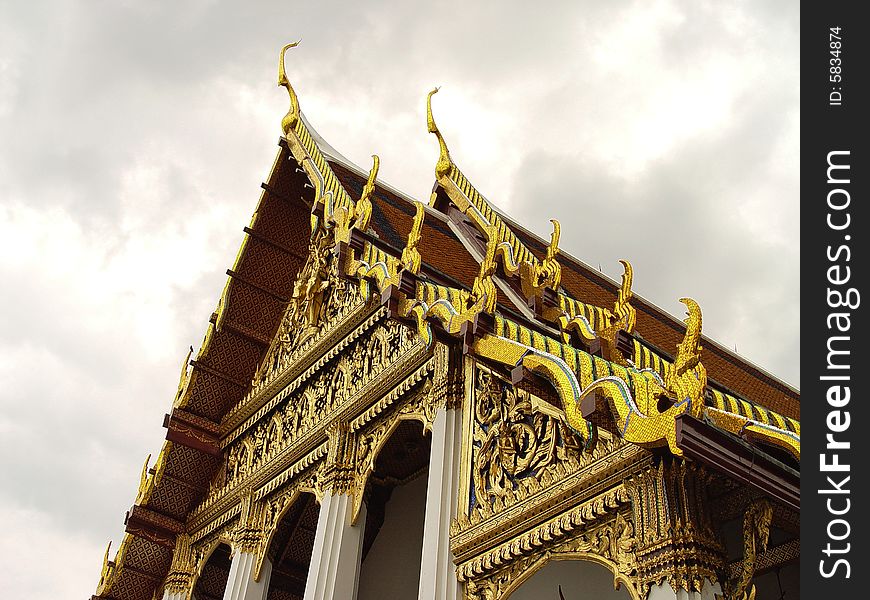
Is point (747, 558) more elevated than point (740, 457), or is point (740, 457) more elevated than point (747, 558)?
point (740, 457)

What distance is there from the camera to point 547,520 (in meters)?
4.27

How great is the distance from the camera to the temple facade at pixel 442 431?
3652mm

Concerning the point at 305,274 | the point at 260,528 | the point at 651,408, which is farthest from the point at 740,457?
the point at 305,274

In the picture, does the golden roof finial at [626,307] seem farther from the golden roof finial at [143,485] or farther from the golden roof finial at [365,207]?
the golden roof finial at [143,485]

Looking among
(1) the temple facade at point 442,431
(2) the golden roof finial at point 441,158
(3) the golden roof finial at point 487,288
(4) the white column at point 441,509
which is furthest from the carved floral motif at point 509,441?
(2) the golden roof finial at point 441,158

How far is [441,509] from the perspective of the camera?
5035mm

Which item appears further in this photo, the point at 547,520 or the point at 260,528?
the point at 260,528

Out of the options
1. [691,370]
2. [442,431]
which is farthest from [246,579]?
[691,370]

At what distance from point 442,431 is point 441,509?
59 cm

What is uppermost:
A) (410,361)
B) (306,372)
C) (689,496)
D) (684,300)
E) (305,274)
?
(305,274)

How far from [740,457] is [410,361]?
311 centimetres

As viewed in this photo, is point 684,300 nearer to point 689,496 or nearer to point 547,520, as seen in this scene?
point 689,496
